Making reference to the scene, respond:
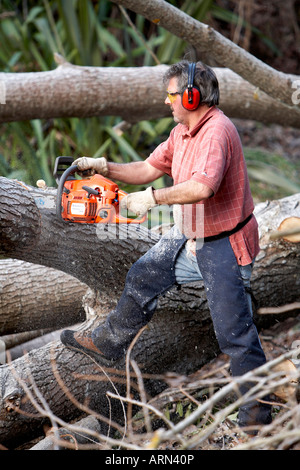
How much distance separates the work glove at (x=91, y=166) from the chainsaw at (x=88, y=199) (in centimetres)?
11

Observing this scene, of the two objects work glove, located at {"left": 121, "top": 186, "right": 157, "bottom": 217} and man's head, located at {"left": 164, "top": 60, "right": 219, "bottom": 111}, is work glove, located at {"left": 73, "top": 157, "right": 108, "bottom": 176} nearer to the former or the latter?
work glove, located at {"left": 121, "top": 186, "right": 157, "bottom": 217}

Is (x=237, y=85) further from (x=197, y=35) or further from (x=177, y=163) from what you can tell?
(x=177, y=163)

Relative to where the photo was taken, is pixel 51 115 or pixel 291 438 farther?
pixel 51 115

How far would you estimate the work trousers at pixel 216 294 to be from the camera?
262 cm

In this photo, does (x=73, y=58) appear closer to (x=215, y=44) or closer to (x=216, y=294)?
(x=215, y=44)

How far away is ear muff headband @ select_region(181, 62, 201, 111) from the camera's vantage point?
2.47 metres

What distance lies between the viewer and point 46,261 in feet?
9.71

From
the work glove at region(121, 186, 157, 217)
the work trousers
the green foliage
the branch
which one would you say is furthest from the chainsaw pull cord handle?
the green foliage

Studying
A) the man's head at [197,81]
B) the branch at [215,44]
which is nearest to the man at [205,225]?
the man's head at [197,81]

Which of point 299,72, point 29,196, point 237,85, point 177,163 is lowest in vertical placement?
point 29,196

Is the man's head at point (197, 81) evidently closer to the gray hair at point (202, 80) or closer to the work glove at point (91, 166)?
the gray hair at point (202, 80)

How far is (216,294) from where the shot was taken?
2.64 meters

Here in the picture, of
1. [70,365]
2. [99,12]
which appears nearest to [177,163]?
[70,365]

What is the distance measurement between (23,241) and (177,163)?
88cm
